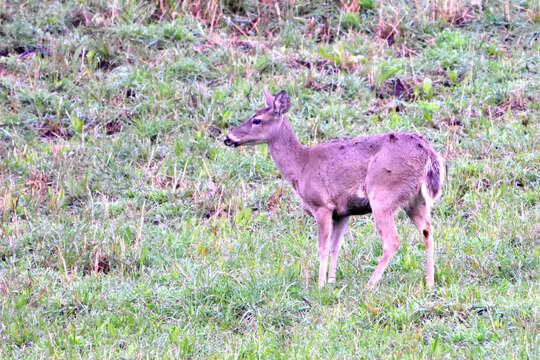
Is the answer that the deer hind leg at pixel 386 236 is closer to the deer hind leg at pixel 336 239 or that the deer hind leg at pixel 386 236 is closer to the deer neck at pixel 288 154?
the deer hind leg at pixel 336 239

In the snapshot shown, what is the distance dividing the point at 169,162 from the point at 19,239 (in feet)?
7.68

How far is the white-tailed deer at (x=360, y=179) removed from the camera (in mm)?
7344

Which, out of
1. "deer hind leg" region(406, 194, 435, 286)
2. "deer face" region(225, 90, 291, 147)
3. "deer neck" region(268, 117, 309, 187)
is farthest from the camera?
"deer face" region(225, 90, 291, 147)

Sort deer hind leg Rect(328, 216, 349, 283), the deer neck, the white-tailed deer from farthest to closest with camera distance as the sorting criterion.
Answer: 1. the deer neck
2. deer hind leg Rect(328, 216, 349, 283)
3. the white-tailed deer

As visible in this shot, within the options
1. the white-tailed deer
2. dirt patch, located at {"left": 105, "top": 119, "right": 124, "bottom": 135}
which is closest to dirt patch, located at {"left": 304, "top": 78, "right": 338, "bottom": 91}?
dirt patch, located at {"left": 105, "top": 119, "right": 124, "bottom": 135}

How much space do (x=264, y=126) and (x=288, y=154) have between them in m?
0.35

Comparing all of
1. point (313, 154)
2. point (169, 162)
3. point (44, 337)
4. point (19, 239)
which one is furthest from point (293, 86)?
point (44, 337)

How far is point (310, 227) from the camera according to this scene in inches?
359

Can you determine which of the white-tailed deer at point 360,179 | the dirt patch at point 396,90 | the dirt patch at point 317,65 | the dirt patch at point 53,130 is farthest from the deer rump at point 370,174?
the dirt patch at point 317,65

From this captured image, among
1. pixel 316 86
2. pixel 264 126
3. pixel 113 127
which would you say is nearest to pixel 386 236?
pixel 264 126

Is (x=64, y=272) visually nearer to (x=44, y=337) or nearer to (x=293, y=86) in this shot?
(x=44, y=337)

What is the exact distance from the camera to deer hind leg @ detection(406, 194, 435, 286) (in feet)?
23.7

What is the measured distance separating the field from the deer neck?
660mm

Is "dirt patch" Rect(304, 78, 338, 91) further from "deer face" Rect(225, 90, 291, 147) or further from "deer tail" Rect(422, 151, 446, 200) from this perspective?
"deer tail" Rect(422, 151, 446, 200)
